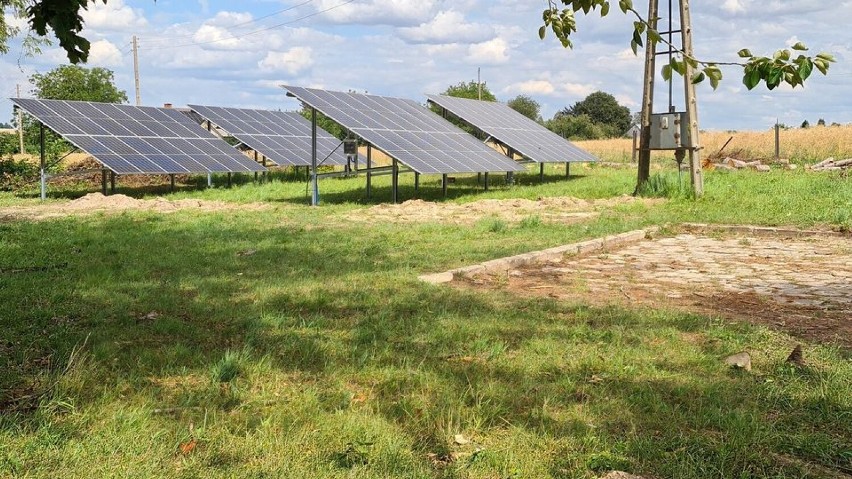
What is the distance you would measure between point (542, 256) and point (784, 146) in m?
24.3

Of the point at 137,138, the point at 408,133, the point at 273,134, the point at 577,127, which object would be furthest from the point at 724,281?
the point at 577,127

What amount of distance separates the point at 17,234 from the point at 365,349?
311 inches

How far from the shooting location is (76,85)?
1668 inches

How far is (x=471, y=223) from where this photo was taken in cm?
1263

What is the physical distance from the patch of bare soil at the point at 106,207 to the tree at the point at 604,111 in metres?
62.6

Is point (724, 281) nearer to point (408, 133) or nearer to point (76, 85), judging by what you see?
point (408, 133)

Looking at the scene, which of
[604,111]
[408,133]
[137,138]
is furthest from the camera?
[604,111]

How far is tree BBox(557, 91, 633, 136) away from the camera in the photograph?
76.4 meters

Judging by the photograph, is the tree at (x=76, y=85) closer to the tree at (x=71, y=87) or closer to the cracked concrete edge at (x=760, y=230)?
the tree at (x=71, y=87)

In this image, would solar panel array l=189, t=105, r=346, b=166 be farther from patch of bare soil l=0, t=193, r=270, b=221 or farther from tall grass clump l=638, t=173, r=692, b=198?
tall grass clump l=638, t=173, r=692, b=198

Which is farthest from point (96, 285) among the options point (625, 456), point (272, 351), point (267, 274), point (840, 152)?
point (840, 152)

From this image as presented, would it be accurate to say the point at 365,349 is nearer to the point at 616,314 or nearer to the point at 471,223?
the point at 616,314

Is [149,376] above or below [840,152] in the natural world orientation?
below

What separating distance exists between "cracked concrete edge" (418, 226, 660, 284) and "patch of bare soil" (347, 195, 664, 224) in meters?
2.30
